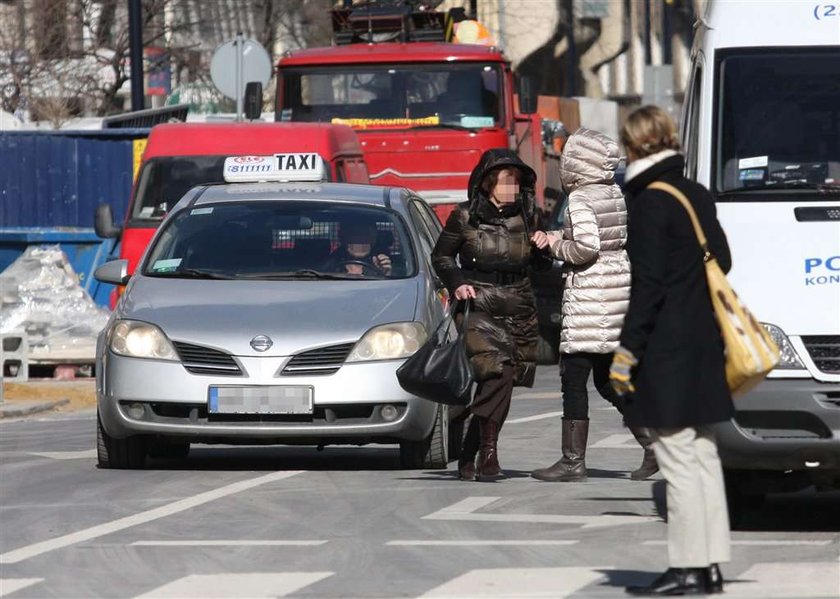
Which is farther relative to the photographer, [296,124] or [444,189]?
[444,189]

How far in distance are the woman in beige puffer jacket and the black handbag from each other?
1.83ft

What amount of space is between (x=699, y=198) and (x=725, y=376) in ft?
2.13

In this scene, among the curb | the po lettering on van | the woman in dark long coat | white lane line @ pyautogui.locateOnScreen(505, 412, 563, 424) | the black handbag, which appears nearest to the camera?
the po lettering on van

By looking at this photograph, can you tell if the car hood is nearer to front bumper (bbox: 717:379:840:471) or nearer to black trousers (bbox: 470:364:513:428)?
black trousers (bbox: 470:364:513:428)

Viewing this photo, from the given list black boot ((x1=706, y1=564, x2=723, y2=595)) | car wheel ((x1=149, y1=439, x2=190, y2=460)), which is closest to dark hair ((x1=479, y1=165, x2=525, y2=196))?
car wheel ((x1=149, y1=439, x2=190, y2=460))

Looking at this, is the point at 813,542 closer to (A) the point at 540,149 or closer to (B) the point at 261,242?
(B) the point at 261,242

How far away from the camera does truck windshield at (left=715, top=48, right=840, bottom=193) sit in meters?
10.2

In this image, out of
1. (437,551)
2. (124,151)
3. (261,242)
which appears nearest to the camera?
(437,551)

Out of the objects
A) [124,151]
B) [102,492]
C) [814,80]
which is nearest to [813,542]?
[814,80]

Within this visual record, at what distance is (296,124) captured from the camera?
1978cm

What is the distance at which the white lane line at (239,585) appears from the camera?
8117 mm

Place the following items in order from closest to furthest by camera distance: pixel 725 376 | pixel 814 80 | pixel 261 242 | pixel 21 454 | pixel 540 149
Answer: pixel 725 376
pixel 814 80
pixel 261 242
pixel 21 454
pixel 540 149

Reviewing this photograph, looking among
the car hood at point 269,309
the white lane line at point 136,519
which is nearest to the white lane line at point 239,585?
the white lane line at point 136,519

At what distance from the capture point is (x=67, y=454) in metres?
13.7
